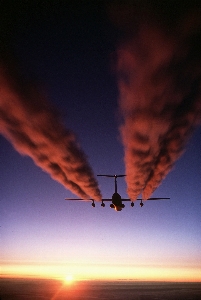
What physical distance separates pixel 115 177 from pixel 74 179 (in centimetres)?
1139

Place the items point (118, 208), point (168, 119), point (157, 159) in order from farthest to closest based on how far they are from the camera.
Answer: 1. point (118, 208)
2. point (157, 159)
3. point (168, 119)

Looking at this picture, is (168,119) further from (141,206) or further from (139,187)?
(141,206)

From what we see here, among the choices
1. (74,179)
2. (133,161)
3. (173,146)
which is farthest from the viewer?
(74,179)

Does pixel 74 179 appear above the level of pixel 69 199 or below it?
below

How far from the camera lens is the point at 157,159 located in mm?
22250

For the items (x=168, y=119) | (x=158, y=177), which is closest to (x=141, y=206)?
(x=158, y=177)

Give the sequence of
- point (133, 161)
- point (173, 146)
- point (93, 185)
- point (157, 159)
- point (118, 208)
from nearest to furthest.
Result: point (173, 146), point (133, 161), point (157, 159), point (93, 185), point (118, 208)

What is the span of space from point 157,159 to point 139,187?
23.2ft

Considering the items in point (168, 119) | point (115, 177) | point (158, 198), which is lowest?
point (168, 119)

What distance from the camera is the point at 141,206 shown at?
37844 mm

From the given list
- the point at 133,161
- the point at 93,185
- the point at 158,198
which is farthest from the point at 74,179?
the point at 158,198

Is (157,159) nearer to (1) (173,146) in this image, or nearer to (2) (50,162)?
(1) (173,146)

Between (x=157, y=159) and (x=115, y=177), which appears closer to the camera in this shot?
(x=157, y=159)

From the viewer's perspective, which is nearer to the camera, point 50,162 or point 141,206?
point 50,162
